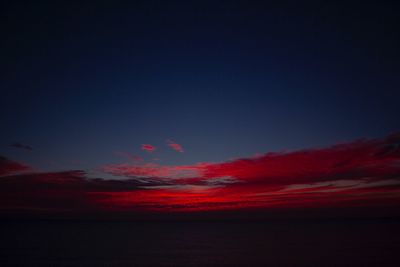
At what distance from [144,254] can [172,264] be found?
10.7 meters

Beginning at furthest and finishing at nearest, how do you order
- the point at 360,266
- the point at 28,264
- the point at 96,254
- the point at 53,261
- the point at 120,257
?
the point at 96,254 → the point at 120,257 → the point at 53,261 → the point at 28,264 → the point at 360,266

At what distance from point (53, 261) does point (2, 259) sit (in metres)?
7.43

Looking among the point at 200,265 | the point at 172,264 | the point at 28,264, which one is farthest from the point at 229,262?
the point at 28,264

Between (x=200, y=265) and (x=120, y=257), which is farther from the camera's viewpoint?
(x=120, y=257)

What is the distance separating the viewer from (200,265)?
42125mm

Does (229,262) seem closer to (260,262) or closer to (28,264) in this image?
(260,262)

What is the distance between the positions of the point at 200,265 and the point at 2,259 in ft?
90.6

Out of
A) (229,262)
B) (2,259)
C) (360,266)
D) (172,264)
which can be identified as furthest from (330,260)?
(2,259)

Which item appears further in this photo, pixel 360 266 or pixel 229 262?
pixel 229 262

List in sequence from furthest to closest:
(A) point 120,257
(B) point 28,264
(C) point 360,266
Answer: (A) point 120,257, (B) point 28,264, (C) point 360,266

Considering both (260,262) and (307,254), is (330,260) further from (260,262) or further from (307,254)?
(260,262)

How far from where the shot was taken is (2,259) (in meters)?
47.2

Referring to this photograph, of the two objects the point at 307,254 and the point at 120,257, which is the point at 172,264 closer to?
the point at 120,257

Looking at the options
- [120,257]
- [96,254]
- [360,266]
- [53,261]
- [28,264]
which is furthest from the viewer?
[96,254]
